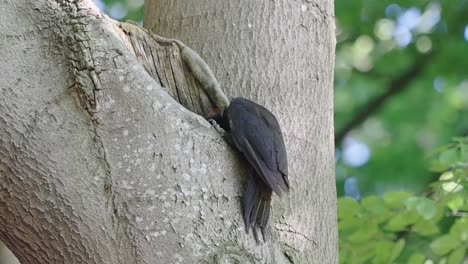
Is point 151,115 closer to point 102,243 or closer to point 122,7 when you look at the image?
point 102,243

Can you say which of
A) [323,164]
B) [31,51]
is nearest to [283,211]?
[323,164]

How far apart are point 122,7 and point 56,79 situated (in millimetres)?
3995

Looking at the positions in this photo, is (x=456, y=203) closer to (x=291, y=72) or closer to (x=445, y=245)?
(x=445, y=245)

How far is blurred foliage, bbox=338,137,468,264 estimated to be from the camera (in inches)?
105

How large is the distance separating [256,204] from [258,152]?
120 mm

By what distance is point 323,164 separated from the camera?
6.31 feet

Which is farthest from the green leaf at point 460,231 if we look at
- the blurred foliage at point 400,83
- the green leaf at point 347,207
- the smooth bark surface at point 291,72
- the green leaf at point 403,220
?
the blurred foliage at point 400,83

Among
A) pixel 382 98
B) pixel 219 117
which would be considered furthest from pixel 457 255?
pixel 382 98

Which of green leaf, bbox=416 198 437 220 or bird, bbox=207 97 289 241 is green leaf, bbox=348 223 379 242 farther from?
bird, bbox=207 97 289 241

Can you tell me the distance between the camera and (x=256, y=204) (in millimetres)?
1640

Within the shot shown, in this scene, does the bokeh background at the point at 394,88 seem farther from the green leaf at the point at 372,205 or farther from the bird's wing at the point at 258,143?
the bird's wing at the point at 258,143

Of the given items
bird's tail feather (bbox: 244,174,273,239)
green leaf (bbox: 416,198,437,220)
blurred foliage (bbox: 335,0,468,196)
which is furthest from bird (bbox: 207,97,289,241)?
blurred foliage (bbox: 335,0,468,196)

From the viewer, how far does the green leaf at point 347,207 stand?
2805 millimetres

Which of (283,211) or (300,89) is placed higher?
(300,89)
